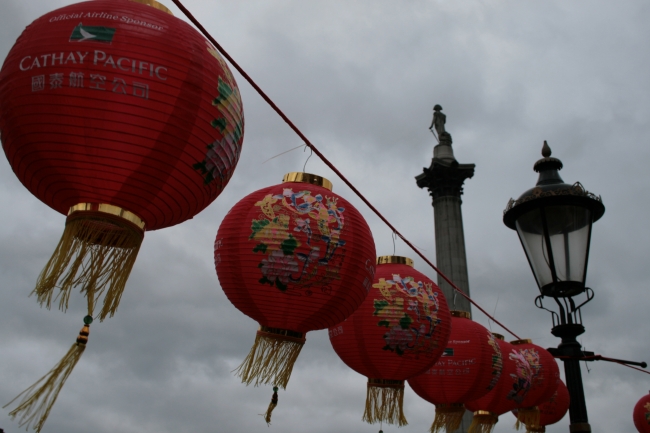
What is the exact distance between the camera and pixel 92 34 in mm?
3047

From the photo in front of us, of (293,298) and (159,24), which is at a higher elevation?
(159,24)

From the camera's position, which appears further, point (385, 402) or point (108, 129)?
point (385, 402)

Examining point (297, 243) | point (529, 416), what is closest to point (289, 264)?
point (297, 243)

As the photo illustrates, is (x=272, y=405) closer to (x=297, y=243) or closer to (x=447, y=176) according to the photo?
(x=297, y=243)

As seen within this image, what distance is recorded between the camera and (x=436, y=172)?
22766 mm

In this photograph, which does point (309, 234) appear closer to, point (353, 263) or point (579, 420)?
point (353, 263)

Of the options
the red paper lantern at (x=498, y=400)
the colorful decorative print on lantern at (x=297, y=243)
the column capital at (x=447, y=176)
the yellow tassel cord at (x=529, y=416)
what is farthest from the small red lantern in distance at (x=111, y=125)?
the column capital at (x=447, y=176)

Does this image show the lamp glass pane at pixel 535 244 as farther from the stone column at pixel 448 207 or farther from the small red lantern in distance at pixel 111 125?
the stone column at pixel 448 207

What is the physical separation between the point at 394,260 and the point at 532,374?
3.50 m

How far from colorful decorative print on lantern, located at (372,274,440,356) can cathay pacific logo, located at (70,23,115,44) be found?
381 cm

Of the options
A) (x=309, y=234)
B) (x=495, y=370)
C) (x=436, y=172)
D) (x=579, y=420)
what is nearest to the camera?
(x=579, y=420)

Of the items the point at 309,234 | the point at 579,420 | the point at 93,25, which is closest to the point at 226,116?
the point at 93,25

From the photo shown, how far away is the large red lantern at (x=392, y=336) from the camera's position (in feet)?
19.9

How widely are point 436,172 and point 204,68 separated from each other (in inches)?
787
